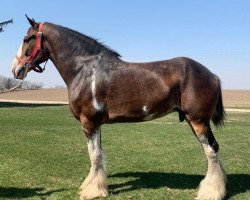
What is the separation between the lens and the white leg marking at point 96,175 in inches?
257

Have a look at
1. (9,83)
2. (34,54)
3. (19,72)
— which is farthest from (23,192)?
(9,83)

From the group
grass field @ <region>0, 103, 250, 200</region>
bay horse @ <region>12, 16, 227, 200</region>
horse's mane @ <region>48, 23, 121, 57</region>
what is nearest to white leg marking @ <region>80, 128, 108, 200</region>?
bay horse @ <region>12, 16, 227, 200</region>

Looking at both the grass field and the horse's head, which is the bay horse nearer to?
the horse's head

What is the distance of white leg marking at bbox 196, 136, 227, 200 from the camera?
6371mm

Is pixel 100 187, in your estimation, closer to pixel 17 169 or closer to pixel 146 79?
pixel 146 79

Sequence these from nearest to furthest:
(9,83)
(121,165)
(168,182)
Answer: (168,182) < (121,165) < (9,83)

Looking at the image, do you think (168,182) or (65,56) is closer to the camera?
(65,56)

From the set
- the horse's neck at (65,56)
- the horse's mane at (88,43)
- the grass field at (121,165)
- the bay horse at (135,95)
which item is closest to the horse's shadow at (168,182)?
the grass field at (121,165)

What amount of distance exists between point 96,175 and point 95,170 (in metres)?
0.09

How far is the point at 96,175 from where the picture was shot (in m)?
6.68

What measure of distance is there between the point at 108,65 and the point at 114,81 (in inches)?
13.4

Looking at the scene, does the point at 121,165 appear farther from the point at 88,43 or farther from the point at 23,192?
the point at 88,43

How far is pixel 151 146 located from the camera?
12641mm

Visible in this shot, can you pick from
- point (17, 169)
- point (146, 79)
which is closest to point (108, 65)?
point (146, 79)
